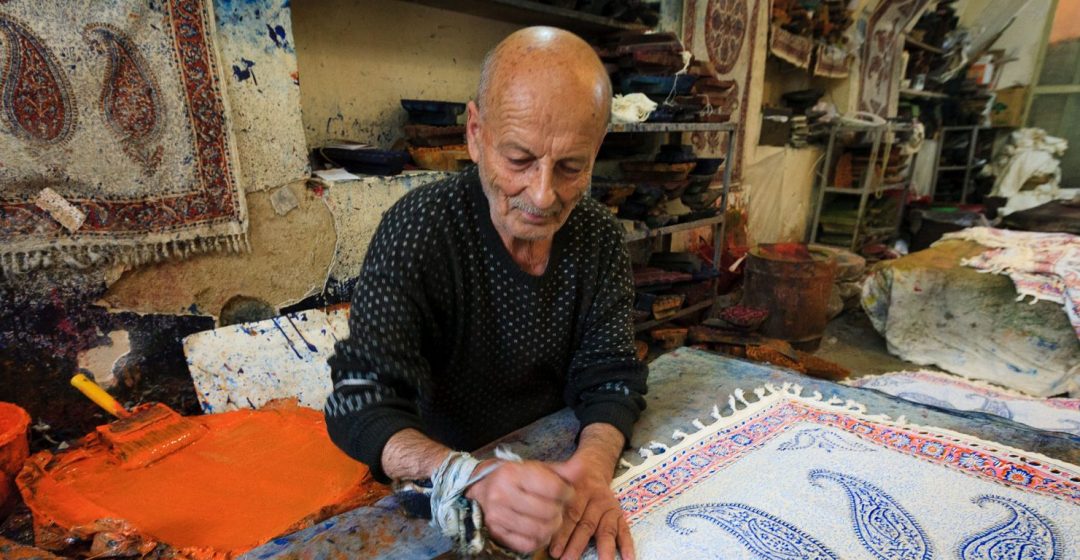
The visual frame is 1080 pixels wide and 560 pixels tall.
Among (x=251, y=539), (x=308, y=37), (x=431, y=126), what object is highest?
(x=308, y=37)

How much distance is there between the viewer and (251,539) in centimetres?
167

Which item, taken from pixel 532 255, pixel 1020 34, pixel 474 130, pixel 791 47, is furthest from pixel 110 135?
pixel 1020 34

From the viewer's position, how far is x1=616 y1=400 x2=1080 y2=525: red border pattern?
104 centimetres

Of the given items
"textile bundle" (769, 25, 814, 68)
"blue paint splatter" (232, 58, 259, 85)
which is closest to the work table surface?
"blue paint splatter" (232, 58, 259, 85)

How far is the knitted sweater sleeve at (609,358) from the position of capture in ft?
4.08

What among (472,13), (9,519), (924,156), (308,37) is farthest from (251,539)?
(924,156)

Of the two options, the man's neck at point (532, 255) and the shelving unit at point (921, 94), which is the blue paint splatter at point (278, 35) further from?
the shelving unit at point (921, 94)

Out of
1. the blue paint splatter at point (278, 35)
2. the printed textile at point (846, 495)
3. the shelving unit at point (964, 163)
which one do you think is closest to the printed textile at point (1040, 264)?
the printed textile at point (846, 495)

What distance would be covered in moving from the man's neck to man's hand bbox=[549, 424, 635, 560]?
48 cm

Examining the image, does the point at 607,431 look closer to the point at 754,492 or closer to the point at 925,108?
the point at 754,492

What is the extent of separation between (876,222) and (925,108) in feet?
11.4

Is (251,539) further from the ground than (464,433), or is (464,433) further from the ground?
(464,433)

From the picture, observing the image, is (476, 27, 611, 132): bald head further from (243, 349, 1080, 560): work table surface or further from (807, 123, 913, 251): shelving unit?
(807, 123, 913, 251): shelving unit

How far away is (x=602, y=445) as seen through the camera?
111 cm
